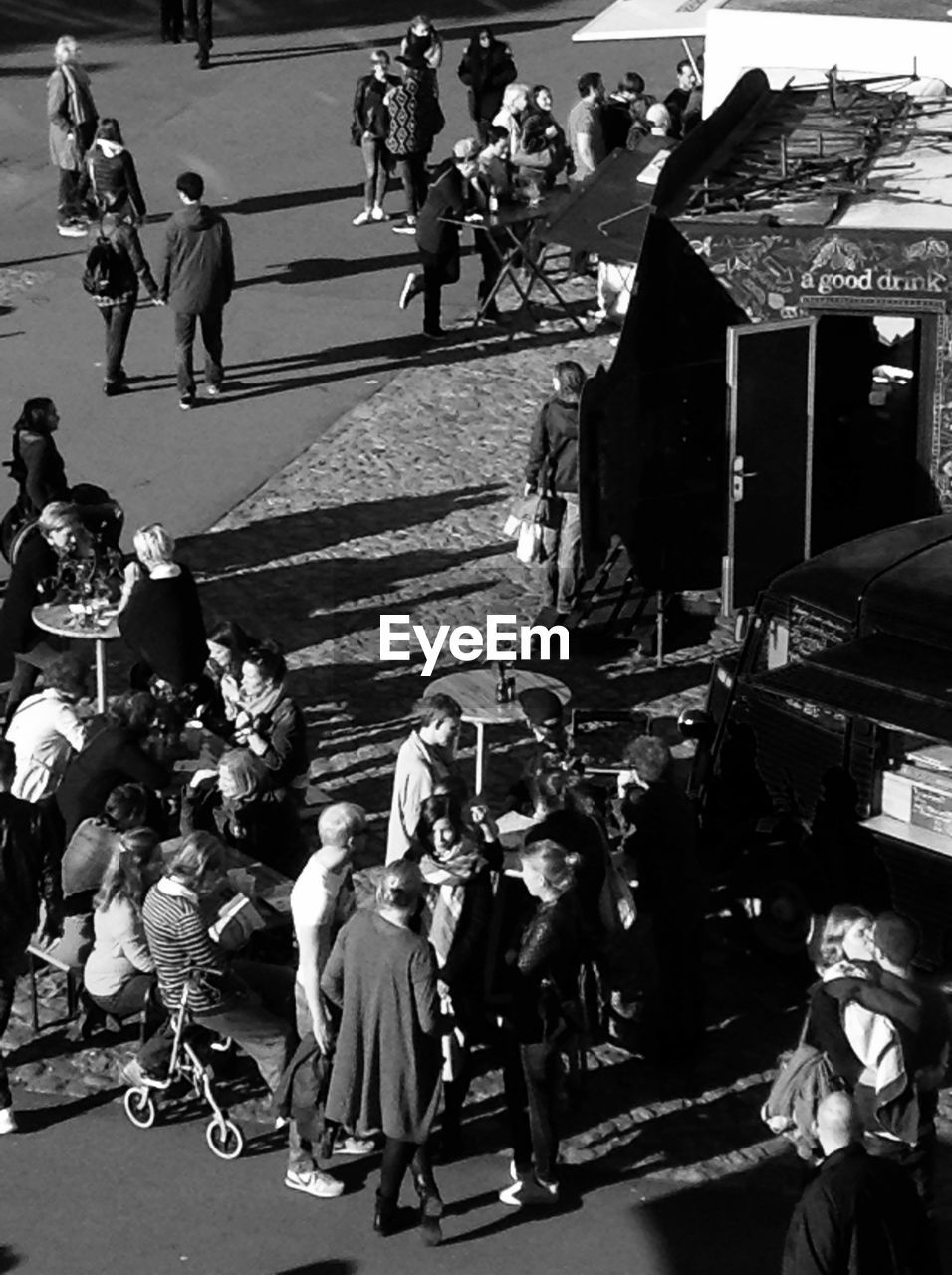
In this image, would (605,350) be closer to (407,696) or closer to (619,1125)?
(407,696)

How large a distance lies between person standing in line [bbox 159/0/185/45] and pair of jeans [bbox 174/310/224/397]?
12.6m

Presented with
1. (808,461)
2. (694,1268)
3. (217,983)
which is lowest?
(694,1268)

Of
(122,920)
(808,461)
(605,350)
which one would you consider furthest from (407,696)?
(605,350)

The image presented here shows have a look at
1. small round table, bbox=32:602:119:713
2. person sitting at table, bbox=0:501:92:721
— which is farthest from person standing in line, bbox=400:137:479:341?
small round table, bbox=32:602:119:713

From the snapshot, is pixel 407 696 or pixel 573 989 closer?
pixel 573 989

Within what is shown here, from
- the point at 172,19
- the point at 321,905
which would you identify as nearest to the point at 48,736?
the point at 321,905

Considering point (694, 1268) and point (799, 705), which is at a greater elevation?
point (799, 705)

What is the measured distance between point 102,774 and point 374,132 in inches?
510

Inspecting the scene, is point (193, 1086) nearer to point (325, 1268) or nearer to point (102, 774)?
point (325, 1268)

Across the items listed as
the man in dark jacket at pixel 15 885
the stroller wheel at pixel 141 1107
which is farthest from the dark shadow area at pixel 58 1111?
the stroller wheel at pixel 141 1107

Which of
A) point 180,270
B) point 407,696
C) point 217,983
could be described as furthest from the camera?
point 180,270

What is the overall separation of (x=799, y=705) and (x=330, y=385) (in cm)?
897

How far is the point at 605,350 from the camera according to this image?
20.3 metres

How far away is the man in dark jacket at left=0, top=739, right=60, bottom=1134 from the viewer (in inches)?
396
